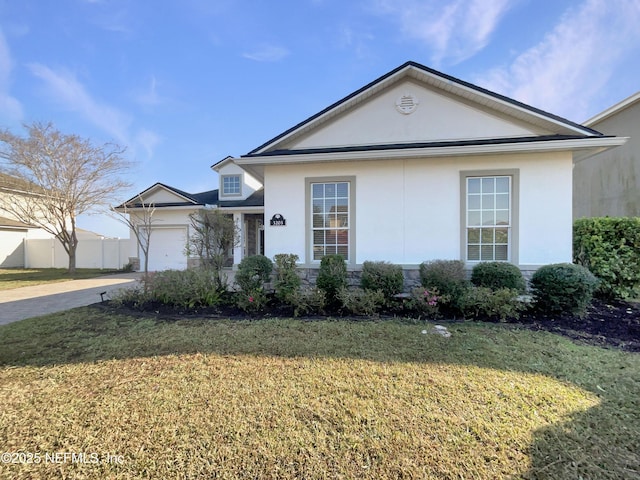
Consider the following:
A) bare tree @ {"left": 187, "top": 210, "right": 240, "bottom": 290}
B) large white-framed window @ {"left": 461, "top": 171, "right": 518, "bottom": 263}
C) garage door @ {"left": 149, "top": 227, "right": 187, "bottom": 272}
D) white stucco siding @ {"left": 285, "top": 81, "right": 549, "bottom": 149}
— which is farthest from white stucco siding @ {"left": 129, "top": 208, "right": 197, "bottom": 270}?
large white-framed window @ {"left": 461, "top": 171, "right": 518, "bottom": 263}

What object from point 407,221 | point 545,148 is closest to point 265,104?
point 407,221

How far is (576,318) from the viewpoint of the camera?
224 inches

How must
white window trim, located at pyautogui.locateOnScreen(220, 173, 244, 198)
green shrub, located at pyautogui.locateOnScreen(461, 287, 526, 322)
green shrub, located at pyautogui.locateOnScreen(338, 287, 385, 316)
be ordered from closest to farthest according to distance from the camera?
1. green shrub, located at pyautogui.locateOnScreen(461, 287, 526, 322)
2. green shrub, located at pyautogui.locateOnScreen(338, 287, 385, 316)
3. white window trim, located at pyautogui.locateOnScreen(220, 173, 244, 198)

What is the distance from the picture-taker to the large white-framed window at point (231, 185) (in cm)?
1650

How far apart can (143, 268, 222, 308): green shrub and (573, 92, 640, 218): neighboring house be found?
1585cm

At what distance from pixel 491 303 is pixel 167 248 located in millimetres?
14852

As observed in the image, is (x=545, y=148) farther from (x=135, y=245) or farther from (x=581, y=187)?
(x=135, y=245)

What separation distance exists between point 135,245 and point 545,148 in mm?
18525

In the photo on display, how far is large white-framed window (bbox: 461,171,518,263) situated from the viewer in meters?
6.80

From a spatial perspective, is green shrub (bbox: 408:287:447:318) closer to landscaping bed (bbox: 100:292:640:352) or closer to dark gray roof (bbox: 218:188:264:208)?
landscaping bed (bbox: 100:292:640:352)

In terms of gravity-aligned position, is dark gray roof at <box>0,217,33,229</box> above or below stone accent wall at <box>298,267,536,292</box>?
above

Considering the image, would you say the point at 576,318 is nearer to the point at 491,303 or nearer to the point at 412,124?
the point at 491,303

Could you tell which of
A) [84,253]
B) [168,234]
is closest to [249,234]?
[168,234]

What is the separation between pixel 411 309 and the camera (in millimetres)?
6168
